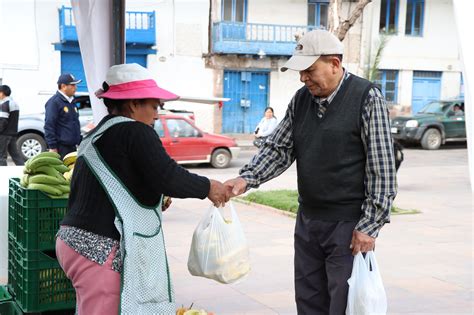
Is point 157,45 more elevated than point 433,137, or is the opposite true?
point 157,45

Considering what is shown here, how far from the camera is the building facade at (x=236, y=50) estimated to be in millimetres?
23188

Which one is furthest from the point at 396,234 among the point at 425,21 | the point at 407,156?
the point at 425,21

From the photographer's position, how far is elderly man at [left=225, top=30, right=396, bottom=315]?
10.9ft

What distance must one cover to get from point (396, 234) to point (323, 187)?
Result: 5719mm

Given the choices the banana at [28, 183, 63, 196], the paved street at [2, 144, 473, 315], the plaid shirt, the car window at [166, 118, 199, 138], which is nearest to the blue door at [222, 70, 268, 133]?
the car window at [166, 118, 199, 138]

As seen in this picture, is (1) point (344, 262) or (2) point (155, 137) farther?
(1) point (344, 262)

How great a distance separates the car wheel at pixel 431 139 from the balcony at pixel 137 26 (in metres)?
10.5

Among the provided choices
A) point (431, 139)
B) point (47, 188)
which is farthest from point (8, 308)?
point (431, 139)

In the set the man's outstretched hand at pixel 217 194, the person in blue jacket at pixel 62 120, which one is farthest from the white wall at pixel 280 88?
the man's outstretched hand at pixel 217 194

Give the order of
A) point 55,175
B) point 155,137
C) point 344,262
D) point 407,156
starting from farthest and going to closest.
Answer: point 407,156 → point 55,175 → point 344,262 → point 155,137

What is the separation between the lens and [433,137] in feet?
76.0

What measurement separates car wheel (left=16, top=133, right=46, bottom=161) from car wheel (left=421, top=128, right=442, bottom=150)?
13.2 m

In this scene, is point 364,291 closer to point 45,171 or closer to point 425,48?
point 45,171

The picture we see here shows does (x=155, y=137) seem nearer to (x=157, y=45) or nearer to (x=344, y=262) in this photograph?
(x=344, y=262)
